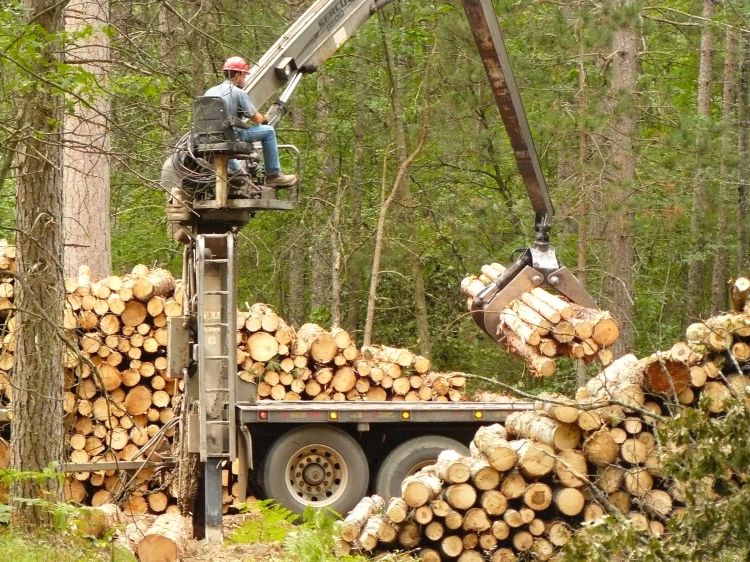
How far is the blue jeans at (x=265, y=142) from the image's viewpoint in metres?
11.0

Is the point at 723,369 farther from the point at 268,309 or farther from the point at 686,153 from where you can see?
the point at 686,153

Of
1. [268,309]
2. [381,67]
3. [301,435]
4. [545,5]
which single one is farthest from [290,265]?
[301,435]

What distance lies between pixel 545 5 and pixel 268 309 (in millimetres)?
10180

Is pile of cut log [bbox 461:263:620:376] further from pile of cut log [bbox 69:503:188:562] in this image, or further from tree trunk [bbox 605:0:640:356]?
tree trunk [bbox 605:0:640:356]

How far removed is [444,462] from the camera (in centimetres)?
1031

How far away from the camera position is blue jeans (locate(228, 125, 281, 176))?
11.0 m

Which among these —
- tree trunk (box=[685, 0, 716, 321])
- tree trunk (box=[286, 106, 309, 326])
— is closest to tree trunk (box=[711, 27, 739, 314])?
tree trunk (box=[685, 0, 716, 321])

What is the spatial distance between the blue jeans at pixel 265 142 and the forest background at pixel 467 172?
20.6 ft

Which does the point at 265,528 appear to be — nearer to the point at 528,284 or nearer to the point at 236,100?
the point at 236,100

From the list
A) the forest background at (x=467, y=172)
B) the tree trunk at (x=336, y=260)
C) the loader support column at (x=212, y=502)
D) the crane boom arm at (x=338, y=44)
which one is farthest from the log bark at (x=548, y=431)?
the tree trunk at (x=336, y=260)

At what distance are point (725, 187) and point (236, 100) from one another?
1499 cm

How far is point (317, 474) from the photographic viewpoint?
12.8 meters

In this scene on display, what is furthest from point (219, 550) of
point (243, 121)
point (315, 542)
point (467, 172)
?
point (467, 172)

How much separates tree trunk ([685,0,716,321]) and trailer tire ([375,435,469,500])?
393 inches
